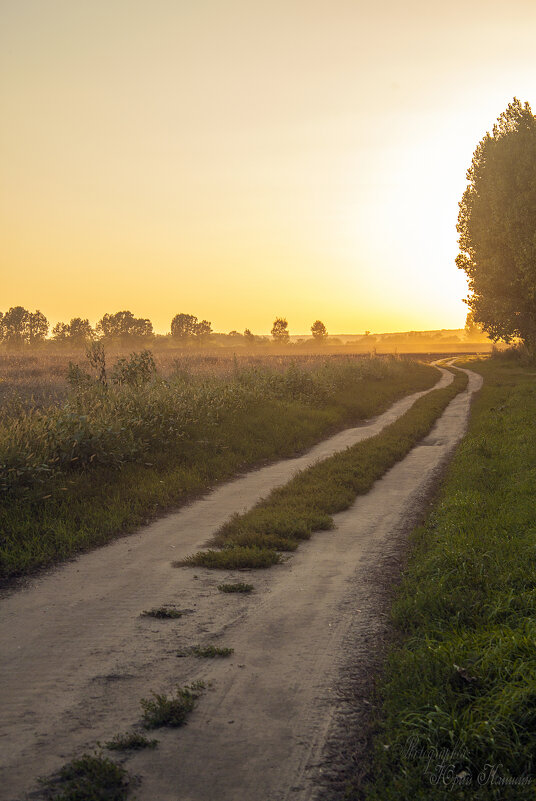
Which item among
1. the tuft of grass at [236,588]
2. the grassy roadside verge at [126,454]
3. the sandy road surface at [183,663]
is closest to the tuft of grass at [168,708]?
the sandy road surface at [183,663]

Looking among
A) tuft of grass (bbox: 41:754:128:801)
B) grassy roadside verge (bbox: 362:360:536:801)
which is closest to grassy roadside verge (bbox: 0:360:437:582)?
tuft of grass (bbox: 41:754:128:801)

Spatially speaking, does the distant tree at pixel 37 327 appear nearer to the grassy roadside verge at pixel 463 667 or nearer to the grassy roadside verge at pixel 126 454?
the grassy roadside verge at pixel 126 454

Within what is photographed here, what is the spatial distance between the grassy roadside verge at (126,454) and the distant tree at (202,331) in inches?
5368

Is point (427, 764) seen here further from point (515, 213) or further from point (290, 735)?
point (515, 213)

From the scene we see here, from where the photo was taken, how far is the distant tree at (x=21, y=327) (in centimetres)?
13912

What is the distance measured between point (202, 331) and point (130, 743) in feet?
512

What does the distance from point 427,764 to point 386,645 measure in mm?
1969

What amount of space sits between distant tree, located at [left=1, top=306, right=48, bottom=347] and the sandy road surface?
469ft

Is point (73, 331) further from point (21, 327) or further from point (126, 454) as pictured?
point (126, 454)

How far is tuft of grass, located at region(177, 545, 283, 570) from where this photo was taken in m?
8.11

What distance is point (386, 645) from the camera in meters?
5.69

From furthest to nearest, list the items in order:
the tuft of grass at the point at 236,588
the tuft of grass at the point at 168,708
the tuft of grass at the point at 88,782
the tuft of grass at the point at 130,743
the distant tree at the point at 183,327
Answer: the distant tree at the point at 183,327 → the tuft of grass at the point at 236,588 → the tuft of grass at the point at 168,708 → the tuft of grass at the point at 130,743 → the tuft of grass at the point at 88,782

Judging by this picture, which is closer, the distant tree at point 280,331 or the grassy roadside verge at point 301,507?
the grassy roadside verge at point 301,507

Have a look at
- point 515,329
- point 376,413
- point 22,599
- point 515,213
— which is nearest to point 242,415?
point 376,413
